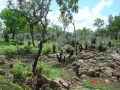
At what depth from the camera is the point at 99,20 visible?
222 ft

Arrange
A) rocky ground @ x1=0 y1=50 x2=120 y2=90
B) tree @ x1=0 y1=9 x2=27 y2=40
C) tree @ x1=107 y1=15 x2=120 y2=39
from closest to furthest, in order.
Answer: rocky ground @ x1=0 y1=50 x2=120 y2=90, tree @ x1=0 y1=9 x2=27 y2=40, tree @ x1=107 y1=15 x2=120 y2=39

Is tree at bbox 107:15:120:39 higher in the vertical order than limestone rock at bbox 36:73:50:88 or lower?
higher

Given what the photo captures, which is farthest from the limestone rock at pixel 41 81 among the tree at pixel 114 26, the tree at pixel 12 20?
the tree at pixel 114 26

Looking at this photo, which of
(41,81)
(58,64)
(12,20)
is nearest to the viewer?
(41,81)

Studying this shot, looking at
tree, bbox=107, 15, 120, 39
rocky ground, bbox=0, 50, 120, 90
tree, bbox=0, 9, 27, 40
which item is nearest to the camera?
rocky ground, bbox=0, 50, 120, 90

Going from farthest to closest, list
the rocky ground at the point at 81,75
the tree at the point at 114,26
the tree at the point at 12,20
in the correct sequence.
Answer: the tree at the point at 114,26 < the tree at the point at 12,20 < the rocky ground at the point at 81,75

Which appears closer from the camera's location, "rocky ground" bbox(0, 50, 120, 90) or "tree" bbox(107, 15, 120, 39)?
"rocky ground" bbox(0, 50, 120, 90)

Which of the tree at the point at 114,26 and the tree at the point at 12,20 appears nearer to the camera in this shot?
the tree at the point at 12,20

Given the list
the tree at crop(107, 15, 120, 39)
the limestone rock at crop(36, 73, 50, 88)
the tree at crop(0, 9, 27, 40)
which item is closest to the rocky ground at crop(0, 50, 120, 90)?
the limestone rock at crop(36, 73, 50, 88)

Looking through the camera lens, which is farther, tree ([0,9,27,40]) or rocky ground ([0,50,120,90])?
tree ([0,9,27,40])

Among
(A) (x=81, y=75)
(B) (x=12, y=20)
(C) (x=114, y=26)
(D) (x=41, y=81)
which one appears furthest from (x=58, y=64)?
(C) (x=114, y=26)

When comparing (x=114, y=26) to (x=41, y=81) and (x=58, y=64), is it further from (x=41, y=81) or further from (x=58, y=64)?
(x=41, y=81)

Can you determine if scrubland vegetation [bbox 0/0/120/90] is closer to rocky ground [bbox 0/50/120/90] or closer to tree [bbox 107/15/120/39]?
rocky ground [bbox 0/50/120/90]

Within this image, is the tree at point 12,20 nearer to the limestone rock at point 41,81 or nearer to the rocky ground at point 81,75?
the rocky ground at point 81,75
